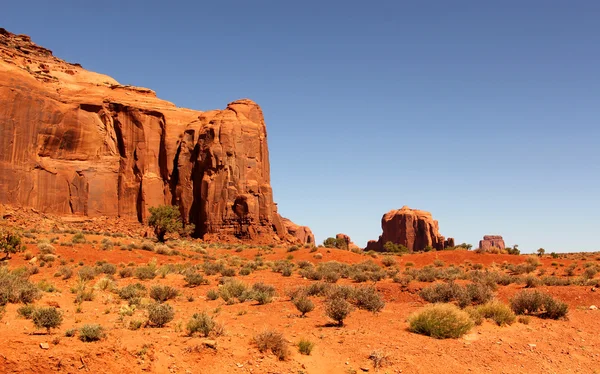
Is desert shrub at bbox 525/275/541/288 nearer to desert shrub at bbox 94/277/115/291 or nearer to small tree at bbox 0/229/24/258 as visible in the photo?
desert shrub at bbox 94/277/115/291

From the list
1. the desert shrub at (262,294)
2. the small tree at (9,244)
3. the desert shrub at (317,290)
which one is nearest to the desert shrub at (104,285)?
the desert shrub at (262,294)

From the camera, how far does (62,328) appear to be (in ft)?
32.8

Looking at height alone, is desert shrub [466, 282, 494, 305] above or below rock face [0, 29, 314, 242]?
below

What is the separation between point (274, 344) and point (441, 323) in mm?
4519

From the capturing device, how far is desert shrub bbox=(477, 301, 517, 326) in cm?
1264

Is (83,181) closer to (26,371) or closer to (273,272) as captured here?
(273,272)

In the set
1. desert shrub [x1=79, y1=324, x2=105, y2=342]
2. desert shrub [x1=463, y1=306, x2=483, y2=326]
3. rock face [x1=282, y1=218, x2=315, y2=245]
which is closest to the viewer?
desert shrub [x1=79, y1=324, x2=105, y2=342]

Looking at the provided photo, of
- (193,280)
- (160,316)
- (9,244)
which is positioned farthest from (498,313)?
(9,244)

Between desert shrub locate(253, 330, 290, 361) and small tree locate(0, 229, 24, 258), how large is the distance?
847 inches

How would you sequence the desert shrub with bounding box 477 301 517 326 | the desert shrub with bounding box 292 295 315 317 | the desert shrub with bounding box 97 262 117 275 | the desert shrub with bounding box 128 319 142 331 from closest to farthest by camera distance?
the desert shrub with bounding box 128 319 142 331 → the desert shrub with bounding box 477 301 517 326 → the desert shrub with bounding box 292 295 315 317 → the desert shrub with bounding box 97 262 117 275

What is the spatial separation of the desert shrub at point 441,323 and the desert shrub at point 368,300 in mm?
2635

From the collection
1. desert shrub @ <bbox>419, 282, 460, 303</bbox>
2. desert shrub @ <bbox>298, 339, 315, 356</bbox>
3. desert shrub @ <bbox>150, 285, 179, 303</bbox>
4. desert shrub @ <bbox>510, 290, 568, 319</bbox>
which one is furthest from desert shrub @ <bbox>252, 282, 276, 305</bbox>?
desert shrub @ <bbox>510, 290, 568, 319</bbox>

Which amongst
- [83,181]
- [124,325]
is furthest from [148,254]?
[83,181]

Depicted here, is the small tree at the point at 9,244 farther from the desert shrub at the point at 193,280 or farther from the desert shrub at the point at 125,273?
the desert shrub at the point at 193,280
